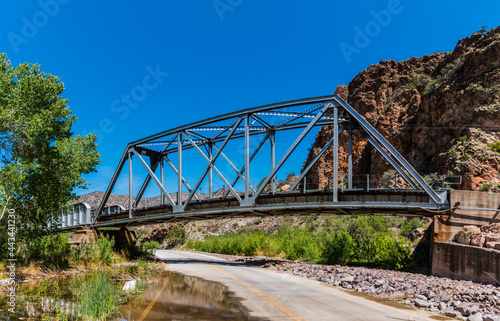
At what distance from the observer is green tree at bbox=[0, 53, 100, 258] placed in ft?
63.7

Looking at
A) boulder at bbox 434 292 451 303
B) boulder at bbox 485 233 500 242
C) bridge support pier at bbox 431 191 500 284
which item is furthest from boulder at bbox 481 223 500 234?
boulder at bbox 434 292 451 303

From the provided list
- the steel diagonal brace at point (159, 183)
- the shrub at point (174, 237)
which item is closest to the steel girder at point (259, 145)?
the steel diagonal brace at point (159, 183)

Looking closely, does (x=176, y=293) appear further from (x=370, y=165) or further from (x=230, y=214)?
(x=370, y=165)

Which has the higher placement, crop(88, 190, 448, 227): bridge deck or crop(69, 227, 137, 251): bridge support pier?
crop(88, 190, 448, 227): bridge deck

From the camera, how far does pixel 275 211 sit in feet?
94.6

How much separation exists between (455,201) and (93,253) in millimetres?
22600

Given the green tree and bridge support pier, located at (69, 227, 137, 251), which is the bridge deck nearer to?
bridge support pier, located at (69, 227, 137, 251)

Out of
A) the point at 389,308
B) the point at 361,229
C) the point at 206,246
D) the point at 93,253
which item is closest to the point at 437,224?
the point at 361,229

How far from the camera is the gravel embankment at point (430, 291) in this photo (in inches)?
457

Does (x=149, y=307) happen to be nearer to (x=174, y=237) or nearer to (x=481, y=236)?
(x=481, y=236)

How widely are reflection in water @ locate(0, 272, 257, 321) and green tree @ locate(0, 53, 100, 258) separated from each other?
6253 millimetres

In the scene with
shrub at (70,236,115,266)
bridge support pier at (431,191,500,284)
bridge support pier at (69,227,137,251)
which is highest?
bridge support pier at (431,191,500,284)

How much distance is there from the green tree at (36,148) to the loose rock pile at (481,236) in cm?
2043

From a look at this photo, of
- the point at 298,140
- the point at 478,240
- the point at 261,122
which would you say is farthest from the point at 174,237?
the point at 478,240
